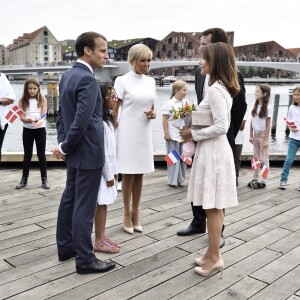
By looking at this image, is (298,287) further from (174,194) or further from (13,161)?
(13,161)

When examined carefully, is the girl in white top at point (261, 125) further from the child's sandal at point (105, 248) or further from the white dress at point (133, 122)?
the child's sandal at point (105, 248)

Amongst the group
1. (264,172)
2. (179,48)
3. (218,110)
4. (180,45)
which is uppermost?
(180,45)

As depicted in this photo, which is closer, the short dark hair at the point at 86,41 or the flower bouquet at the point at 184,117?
the short dark hair at the point at 86,41

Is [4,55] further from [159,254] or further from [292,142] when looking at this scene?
[159,254]

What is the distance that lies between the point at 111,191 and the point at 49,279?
738 mm

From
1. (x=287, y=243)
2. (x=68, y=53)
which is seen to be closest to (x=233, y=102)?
(x=287, y=243)

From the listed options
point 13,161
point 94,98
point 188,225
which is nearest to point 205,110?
point 94,98

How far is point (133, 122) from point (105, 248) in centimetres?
107

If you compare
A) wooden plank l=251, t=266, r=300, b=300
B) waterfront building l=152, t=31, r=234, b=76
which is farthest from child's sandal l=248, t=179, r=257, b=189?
waterfront building l=152, t=31, r=234, b=76

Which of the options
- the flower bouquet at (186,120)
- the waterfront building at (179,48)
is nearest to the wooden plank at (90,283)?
the flower bouquet at (186,120)

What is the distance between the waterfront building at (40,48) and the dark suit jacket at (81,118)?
374 feet

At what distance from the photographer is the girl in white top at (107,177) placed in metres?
2.87

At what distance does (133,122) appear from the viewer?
11.2 feet

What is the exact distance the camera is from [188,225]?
3729mm
